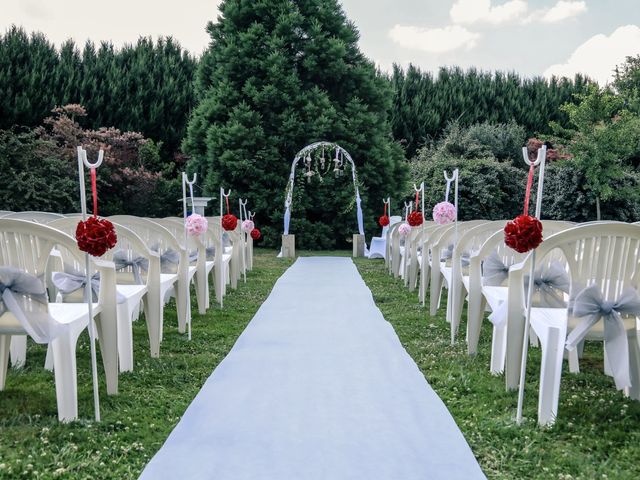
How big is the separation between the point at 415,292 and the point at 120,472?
222 inches

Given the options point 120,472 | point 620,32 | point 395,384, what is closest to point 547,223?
point 395,384

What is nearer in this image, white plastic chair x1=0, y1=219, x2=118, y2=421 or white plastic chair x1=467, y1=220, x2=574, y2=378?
white plastic chair x1=0, y1=219, x2=118, y2=421

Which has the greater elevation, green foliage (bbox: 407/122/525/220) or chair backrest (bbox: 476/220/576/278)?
green foliage (bbox: 407/122/525/220)

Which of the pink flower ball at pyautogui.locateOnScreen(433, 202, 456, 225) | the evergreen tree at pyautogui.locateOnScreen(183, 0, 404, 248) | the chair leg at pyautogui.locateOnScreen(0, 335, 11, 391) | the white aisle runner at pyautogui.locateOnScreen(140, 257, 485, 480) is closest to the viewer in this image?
the white aisle runner at pyautogui.locateOnScreen(140, 257, 485, 480)

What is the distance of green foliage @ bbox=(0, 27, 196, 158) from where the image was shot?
57.0ft

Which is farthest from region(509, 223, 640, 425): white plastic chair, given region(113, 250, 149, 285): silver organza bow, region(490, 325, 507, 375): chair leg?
region(113, 250, 149, 285): silver organza bow

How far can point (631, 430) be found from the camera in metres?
2.81

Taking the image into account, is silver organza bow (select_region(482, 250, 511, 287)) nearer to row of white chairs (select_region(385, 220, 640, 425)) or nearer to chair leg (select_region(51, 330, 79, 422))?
row of white chairs (select_region(385, 220, 640, 425))

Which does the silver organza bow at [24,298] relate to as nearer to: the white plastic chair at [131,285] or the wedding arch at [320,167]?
the white plastic chair at [131,285]

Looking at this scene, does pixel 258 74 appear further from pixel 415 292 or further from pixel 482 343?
pixel 482 343

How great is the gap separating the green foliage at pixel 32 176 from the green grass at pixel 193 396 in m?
11.3

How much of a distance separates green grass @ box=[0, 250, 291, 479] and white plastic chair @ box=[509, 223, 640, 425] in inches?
73.4

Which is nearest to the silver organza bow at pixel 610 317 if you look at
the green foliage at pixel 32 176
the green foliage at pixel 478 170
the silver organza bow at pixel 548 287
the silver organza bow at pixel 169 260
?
the silver organza bow at pixel 548 287

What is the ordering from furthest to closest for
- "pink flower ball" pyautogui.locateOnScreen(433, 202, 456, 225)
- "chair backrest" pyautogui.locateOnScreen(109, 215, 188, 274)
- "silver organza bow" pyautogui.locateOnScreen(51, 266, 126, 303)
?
"pink flower ball" pyautogui.locateOnScreen(433, 202, 456, 225) < "chair backrest" pyautogui.locateOnScreen(109, 215, 188, 274) < "silver organza bow" pyautogui.locateOnScreen(51, 266, 126, 303)
